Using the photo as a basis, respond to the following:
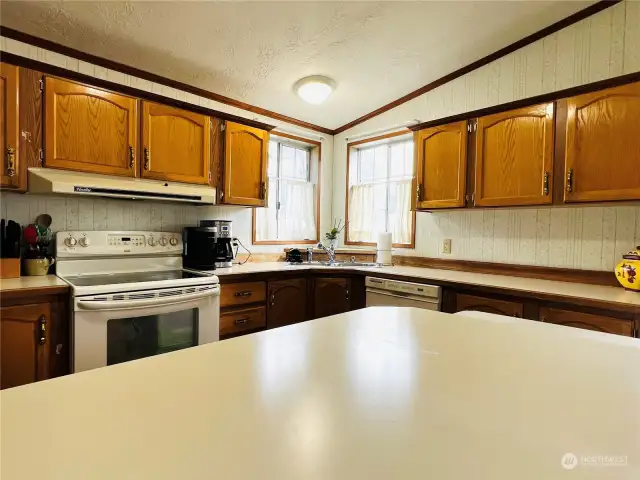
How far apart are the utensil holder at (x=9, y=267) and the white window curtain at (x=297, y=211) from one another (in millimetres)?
2099

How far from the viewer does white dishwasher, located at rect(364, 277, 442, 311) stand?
2410 millimetres

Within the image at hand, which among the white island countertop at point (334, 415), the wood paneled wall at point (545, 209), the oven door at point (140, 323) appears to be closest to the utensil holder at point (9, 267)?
the oven door at point (140, 323)

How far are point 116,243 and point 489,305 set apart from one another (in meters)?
2.49

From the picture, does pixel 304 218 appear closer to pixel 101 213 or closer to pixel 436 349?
pixel 101 213

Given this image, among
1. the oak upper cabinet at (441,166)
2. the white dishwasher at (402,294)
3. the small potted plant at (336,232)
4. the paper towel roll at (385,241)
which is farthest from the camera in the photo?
the small potted plant at (336,232)

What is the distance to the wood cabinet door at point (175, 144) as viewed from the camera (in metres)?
2.36

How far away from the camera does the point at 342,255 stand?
3.67 meters

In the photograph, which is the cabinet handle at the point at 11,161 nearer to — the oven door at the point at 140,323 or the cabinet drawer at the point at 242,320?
the oven door at the point at 140,323

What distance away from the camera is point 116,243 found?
2.48 meters

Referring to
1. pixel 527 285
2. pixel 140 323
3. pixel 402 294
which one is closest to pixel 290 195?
pixel 402 294

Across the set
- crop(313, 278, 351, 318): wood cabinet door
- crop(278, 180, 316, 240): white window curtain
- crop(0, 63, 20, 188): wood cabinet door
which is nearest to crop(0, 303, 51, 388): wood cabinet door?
crop(0, 63, 20, 188): wood cabinet door

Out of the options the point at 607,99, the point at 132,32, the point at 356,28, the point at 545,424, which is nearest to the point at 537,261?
the point at 607,99

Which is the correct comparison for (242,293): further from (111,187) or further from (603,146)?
(603,146)

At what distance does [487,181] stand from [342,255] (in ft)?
5.34
